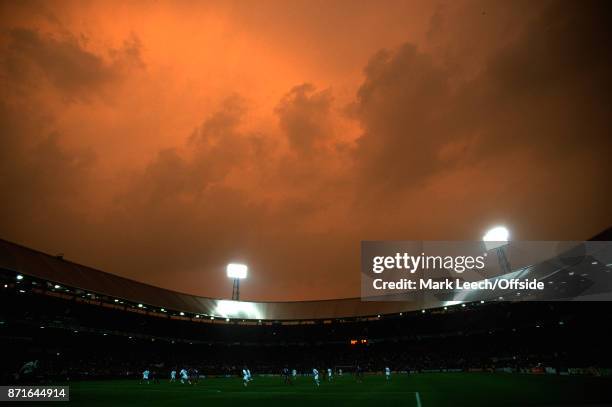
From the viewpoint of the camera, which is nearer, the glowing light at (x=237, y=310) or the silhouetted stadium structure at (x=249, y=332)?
the silhouetted stadium structure at (x=249, y=332)

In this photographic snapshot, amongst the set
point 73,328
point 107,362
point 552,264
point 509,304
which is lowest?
point 107,362

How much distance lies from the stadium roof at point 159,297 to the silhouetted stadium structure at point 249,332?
217 millimetres

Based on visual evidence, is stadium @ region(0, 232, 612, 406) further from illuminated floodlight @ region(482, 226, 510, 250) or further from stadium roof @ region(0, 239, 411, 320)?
illuminated floodlight @ region(482, 226, 510, 250)

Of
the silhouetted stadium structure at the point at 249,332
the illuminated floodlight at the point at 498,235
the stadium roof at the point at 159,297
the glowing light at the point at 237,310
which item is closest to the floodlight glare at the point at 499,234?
the illuminated floodlight at the point at 498,235

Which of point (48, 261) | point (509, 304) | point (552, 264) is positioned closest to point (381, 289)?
point (509, 304)

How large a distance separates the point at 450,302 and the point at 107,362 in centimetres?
5645

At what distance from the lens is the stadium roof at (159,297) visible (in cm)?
4989

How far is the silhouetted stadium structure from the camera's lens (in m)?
50.9

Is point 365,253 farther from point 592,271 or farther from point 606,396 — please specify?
point 606,396

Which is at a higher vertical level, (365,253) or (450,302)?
(365,253)

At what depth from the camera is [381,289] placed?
98.9 m

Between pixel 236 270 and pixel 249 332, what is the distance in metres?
14.0

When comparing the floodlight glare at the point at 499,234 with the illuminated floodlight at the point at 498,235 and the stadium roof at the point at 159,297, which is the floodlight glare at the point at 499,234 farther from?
the stadium roof at the point at 159,297

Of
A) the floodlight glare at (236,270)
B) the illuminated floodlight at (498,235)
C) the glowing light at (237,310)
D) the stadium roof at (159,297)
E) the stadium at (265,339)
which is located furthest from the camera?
the floodlight glare at (236,270)
